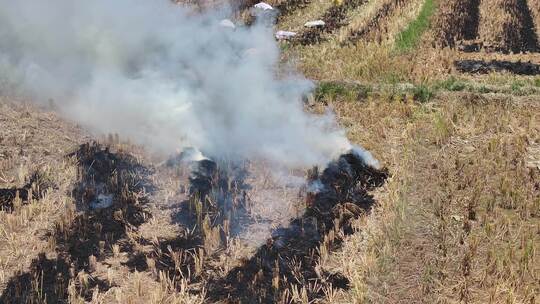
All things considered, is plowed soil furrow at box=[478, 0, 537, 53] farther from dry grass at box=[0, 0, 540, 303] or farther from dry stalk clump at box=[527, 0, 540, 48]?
dry grass at box=[0, 0, 540, 303]

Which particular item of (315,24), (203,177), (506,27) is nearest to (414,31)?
(506,27)

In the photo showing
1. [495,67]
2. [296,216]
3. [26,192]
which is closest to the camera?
[296,216]

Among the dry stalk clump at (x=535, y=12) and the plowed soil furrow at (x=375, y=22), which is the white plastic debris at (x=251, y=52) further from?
the dry stalk clump at (x=535, y=12)

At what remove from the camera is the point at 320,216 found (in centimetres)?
697

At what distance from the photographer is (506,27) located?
1562 cm

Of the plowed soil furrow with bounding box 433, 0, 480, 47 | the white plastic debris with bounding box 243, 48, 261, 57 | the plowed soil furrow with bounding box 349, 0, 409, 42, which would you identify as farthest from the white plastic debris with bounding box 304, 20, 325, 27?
the white plastic debris with bounding box 243, 48, 261, 57

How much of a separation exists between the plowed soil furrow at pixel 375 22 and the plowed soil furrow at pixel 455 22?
1528 millimetres

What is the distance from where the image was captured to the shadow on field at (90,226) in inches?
217

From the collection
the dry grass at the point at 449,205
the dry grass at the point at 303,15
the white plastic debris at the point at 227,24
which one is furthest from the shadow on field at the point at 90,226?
the dry grass at the point at 303,15

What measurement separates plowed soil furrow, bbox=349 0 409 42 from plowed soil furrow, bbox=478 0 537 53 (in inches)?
112

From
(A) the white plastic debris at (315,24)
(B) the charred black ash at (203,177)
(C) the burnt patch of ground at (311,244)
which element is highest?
(A) the white plastic debris at (315,24)

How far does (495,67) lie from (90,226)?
10187 millimetres

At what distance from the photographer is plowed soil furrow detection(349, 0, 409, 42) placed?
50.1 feet

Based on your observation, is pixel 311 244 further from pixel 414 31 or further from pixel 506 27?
pixel 506 27
